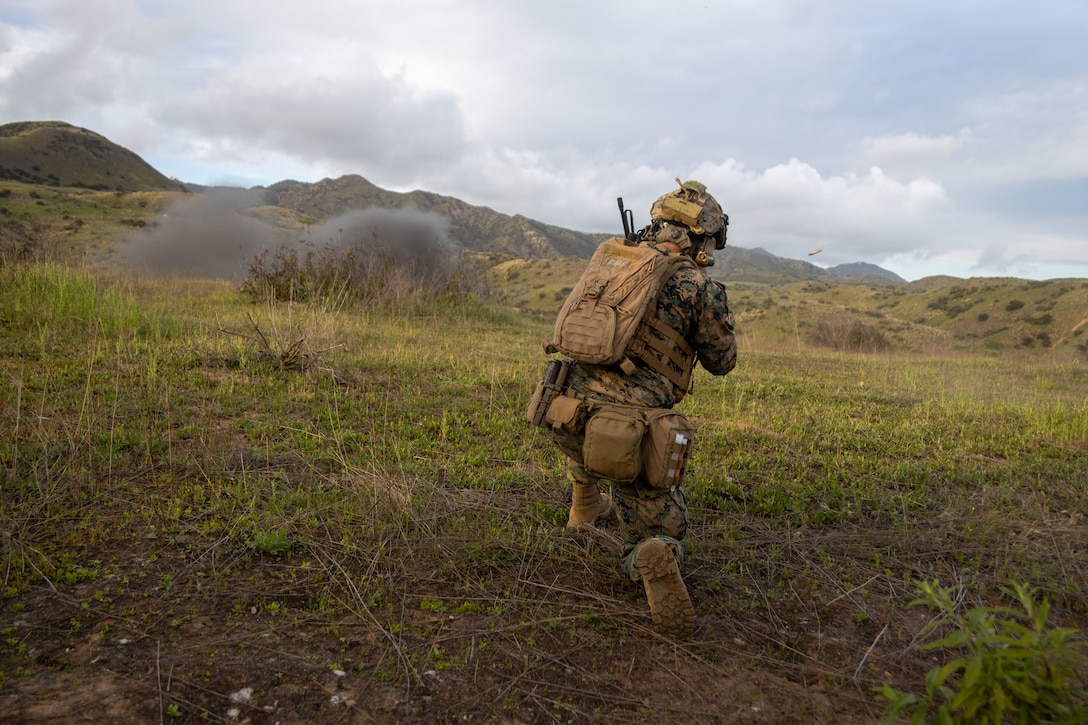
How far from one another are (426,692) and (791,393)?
6.35 m

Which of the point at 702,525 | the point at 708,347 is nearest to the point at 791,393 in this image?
the point at 702,525

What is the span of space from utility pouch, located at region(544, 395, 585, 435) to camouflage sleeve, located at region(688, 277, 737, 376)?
2.01 ft

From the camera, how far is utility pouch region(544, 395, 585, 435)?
2.96m

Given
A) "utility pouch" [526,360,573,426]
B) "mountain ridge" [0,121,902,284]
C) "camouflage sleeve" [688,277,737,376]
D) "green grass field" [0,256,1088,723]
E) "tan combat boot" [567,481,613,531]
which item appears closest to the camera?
"green grass field" [0,256,1088,723]

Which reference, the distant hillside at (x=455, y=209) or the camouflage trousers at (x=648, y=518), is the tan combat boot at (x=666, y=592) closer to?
the camouflage trousers at (x=648, y=518)

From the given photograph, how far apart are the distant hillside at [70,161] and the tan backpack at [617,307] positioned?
67.1 m

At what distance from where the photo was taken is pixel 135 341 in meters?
6.66

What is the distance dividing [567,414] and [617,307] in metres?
0.55

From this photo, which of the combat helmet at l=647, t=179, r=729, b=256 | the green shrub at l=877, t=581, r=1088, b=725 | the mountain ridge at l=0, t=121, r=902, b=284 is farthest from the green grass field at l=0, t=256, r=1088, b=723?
the mountain ridge at l=0, t=121, r=902, b=284

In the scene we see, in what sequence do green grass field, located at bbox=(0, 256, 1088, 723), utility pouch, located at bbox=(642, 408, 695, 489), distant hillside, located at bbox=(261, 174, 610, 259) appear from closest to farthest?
1. green grass field, located at bbox=(0, 256, 1088, 723)
2. utility pouch, located at bbox=(642, 408, 695, 489)
3. distant hillside, located at bbox=(261, 174, 610, 259)

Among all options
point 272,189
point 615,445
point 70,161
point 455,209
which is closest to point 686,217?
point 615,445

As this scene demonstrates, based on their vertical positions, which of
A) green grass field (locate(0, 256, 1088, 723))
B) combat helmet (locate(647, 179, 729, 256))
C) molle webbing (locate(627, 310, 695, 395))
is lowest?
green grass field (locate(0, 256, 1088, 723))

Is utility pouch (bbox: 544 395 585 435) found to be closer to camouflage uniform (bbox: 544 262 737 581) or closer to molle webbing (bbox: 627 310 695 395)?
camouflage uniform (bbox: 544 262 737 581)

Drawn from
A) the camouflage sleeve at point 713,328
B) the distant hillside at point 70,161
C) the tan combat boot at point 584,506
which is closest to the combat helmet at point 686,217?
the camouflage sleeve at point 713,328
